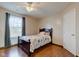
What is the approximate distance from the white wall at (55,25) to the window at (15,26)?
4.16ft

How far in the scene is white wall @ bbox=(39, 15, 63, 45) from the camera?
4.30 metres

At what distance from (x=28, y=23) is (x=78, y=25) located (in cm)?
218

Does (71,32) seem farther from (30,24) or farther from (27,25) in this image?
(27,25)

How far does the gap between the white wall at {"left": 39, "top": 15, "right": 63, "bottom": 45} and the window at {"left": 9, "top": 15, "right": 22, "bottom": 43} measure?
50.0 inches

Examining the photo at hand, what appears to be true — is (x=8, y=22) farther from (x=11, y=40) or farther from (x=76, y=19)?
(x=76, y=19)

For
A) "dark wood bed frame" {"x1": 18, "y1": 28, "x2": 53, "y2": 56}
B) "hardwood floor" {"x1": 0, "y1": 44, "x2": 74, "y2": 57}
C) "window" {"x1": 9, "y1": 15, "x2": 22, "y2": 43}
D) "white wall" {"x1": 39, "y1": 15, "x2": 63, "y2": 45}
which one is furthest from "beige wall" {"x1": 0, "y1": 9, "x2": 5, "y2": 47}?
"white wall" {"x1": 39, "y1": 15, "x2": 63, "y2": 45}

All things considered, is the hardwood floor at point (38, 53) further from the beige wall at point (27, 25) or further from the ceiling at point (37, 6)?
the ceiling at point (37, 6)

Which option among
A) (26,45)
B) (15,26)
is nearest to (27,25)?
(15,26)

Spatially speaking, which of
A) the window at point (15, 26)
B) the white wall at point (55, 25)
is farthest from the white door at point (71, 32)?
the window at point (15, 26)

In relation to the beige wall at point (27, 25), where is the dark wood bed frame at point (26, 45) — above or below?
below

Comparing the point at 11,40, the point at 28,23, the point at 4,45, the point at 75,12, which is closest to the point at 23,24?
the point at 28,23

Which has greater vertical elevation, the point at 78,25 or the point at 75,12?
the point at 75,12

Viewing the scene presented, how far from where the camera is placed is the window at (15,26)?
3.54m

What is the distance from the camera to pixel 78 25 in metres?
2.67
